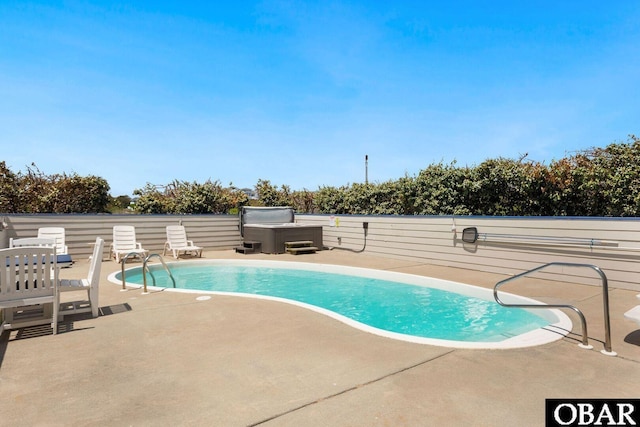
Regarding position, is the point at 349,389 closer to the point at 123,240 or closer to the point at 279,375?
the point at 279,375

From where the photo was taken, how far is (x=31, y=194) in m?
10.6

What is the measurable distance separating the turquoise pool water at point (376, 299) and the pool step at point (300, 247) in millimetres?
1764

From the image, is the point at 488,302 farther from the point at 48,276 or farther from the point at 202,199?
the point at 202,199

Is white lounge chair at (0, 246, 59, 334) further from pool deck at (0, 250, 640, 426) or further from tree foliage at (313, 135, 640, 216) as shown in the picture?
tree foliage at (313, 135, 640, 216)

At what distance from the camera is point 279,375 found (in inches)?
99.0

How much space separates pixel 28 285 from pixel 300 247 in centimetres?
755

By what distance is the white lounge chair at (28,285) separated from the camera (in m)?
3.23

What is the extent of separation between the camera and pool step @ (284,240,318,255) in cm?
1028

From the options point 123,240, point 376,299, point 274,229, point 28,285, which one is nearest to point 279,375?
point 28,285

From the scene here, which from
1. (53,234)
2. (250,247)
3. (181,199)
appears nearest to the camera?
(53,234)

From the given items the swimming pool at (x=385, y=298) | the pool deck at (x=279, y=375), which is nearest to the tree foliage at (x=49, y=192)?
the swimming pool at (x=385, y=298)

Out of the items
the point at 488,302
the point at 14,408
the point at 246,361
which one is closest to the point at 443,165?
the point at 488,302
